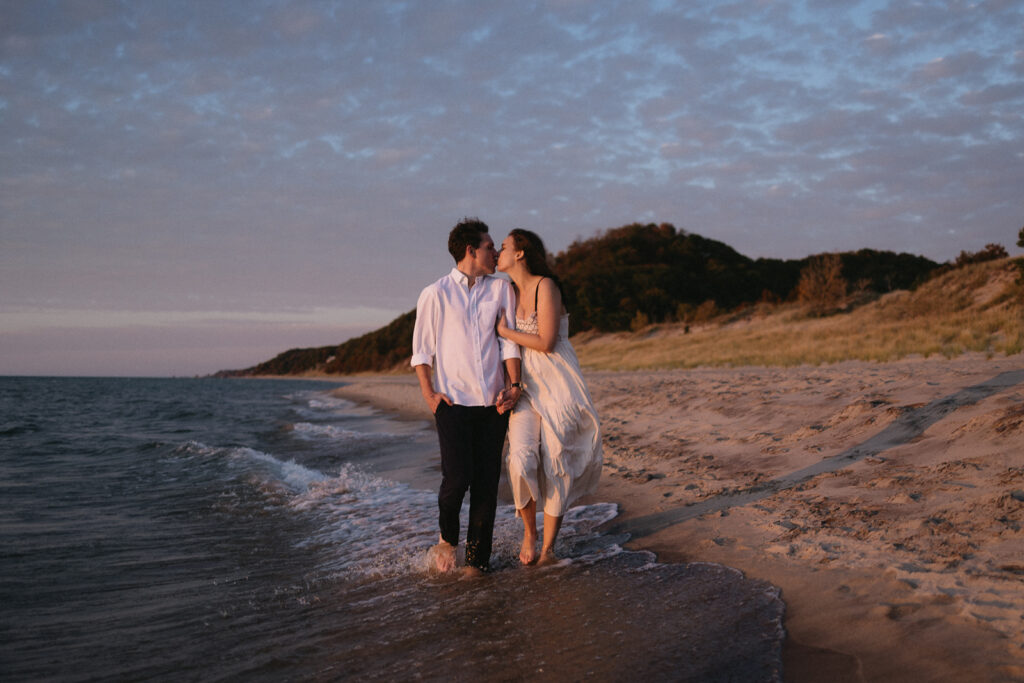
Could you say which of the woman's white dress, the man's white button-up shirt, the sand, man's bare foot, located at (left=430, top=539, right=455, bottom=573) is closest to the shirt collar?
the man's white button-up shirt

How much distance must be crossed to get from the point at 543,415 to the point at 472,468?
55cm

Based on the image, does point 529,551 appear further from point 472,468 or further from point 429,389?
point 429,389

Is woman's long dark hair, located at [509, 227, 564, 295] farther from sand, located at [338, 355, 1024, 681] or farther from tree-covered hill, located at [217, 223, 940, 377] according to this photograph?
tree-covered hill, located at [217, 223, 940, 377]

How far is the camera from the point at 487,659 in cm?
277

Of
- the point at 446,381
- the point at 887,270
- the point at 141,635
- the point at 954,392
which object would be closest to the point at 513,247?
the point at 446,381

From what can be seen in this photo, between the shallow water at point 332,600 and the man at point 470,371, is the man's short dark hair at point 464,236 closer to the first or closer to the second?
the man at point 470,371

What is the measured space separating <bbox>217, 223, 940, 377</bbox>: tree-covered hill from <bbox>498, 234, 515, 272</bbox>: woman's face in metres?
30.6

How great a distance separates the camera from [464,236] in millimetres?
3922

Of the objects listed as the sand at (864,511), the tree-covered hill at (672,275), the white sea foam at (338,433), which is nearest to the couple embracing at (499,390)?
the sand at (864,511)

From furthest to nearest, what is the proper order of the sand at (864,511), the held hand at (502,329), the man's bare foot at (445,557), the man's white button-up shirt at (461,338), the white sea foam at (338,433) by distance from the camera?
the white sea foam at (338,433)
the man's bare foot at (445,557)
the held hand at (502,329)
the man's white button-up shirt at (461,338)
the sand at (864,511)

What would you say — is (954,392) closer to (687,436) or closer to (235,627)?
(687,436)

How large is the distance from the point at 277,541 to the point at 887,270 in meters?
49.8

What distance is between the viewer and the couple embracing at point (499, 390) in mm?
3846

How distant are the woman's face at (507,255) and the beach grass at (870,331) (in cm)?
1218
